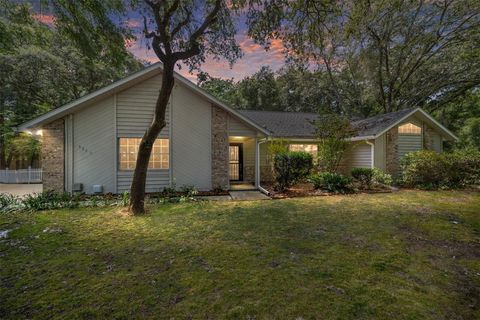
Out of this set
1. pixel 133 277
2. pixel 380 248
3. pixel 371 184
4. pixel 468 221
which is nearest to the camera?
pixel 133 277

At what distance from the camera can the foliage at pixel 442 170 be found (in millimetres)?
11125

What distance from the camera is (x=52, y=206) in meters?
7.36

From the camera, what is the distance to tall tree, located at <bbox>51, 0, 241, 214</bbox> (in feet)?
21.2

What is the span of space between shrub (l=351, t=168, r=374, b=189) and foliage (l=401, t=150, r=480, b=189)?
2.44 m

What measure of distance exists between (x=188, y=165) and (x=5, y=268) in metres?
6.64

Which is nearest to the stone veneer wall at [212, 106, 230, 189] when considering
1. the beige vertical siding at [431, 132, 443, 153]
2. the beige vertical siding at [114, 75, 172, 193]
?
the beige vertical siding at [114, 75, 172, 193]

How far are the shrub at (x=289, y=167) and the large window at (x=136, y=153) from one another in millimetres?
4824

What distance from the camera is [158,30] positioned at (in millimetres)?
6535

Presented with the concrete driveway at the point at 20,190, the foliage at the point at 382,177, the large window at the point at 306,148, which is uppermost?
the large window at the point at 306,148

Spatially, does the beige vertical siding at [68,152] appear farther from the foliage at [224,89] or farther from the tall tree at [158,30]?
the foliage at [224,89]

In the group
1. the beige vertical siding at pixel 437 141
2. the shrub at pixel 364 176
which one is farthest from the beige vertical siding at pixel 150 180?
the beige vertical siding at pixel 437 141

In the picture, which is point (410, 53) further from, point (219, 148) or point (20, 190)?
point (20, 190)

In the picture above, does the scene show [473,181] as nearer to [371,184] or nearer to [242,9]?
[371,184]

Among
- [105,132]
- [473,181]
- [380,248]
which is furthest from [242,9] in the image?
[473,181]
